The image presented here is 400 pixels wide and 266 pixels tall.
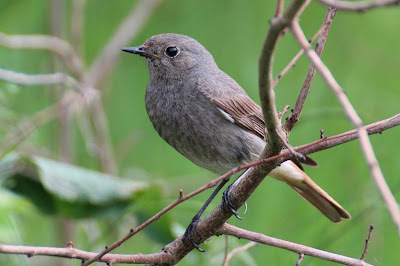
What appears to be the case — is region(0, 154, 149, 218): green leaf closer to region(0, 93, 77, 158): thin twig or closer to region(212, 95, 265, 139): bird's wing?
region(0, 93, 77, 158): thin twig

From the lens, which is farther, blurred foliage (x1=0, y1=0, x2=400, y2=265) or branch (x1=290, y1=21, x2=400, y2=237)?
blurred foliage (x1=0, y1=0, x2=400, y2=265)

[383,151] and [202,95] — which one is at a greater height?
[383,151]

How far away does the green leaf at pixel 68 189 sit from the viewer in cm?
→ 407

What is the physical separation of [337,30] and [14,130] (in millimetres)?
4161

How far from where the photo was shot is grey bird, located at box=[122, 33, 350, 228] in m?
3.88

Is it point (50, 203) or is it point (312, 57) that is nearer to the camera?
point (312, 57)

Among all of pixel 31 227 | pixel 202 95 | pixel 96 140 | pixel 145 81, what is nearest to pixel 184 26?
pixel 145 81

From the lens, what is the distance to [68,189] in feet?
13.6

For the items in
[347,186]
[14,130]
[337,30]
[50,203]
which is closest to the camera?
[50,203]

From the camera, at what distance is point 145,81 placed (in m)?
7.46

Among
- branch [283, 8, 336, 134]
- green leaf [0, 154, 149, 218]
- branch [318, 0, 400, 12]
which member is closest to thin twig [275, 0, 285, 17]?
branch [318, 0, 400, 12]

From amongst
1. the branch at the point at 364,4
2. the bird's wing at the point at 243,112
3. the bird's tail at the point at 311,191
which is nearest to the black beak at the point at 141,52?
the bird's wing at the point at 243,112

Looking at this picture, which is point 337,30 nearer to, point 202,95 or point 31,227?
point 202,95

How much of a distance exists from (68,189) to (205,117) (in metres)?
1.10
